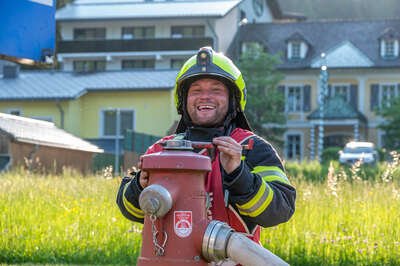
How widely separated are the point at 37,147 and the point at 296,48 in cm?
3707

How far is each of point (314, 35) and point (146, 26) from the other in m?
10.4

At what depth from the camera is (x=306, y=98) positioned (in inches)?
2304

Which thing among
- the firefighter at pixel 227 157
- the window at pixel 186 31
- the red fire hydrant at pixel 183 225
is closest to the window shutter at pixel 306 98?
the window at pixel 186 31

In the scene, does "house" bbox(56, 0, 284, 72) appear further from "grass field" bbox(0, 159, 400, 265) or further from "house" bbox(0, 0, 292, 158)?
"grass field" bbox(0, 159, 400, 265)

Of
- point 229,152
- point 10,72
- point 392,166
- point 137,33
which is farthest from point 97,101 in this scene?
point 229,152

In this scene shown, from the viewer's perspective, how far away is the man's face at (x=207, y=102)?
388cm

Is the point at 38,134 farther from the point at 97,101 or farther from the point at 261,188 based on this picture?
the point at 97,101

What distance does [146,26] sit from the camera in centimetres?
6056

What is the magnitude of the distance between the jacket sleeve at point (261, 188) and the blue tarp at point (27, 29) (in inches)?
83.6

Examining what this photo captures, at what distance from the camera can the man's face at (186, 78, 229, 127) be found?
12.7 feet

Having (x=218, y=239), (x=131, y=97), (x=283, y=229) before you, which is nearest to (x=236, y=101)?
(x=218, y=239)

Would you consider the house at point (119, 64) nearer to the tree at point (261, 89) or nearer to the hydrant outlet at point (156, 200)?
the tree at point (261, 89)

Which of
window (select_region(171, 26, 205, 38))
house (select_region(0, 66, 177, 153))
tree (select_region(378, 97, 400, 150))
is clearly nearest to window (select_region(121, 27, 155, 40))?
window (select_region(171, 26, 205, 38))

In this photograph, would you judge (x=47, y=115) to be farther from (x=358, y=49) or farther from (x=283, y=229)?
(x=283, y=229)
